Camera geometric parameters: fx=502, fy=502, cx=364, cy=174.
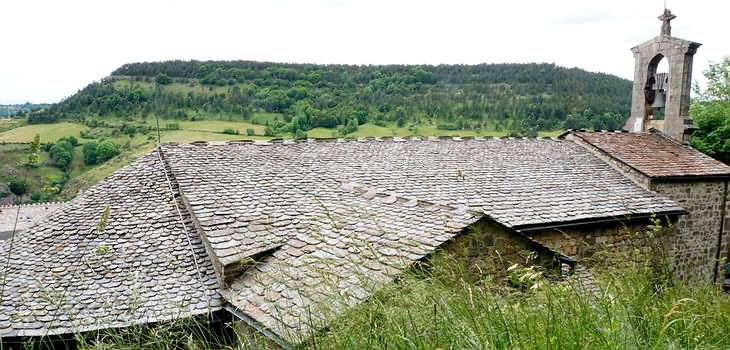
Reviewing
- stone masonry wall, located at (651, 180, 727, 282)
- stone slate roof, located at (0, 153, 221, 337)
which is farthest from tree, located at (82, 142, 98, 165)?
stone masonry wall, located at (651, 180, 727, 282)

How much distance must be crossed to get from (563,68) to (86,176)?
4210 cm

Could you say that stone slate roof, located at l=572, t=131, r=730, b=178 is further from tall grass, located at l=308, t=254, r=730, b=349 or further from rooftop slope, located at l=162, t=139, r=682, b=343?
tall grass, located at l=308, t=254, r=730, b=349

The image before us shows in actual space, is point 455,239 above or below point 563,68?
below

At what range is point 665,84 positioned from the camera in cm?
1348

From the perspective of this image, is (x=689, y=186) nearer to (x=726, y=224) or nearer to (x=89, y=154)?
(x=726, y=224)

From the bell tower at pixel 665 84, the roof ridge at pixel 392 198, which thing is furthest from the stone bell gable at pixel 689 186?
the roof ridge at pixel 392 198

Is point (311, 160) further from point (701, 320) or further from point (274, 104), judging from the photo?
point (274, 104)

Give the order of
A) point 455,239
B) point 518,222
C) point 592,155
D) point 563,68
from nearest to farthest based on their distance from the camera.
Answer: point 455,239 < point 518,222 < point 592,155 < point 563,68

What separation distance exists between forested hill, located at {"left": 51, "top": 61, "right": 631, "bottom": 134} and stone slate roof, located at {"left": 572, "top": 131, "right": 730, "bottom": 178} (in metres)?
16.8

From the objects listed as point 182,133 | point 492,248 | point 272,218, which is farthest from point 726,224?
point 182,133

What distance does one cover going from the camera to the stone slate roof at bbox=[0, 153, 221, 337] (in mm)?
5996

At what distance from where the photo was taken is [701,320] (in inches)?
101

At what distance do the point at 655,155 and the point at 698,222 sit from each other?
1.81 m

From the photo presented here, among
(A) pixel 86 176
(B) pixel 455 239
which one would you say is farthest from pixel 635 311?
(A) pixel 86 176
